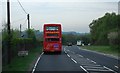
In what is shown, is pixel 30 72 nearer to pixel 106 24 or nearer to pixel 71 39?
pixel 106 24

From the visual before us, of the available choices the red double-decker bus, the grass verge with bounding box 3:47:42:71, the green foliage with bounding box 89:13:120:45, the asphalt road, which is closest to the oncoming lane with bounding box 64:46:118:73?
the asphalt road

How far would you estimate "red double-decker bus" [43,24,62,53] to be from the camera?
51281 millimetres

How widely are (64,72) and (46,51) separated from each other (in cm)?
3210

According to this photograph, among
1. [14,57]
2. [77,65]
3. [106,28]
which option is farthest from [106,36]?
[77,65]

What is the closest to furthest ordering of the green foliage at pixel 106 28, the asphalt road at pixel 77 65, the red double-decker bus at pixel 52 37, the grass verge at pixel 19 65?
the asphalt road at pixel 77 65 → the grass verge at pixel 19 65 → the red double-decker bus at pixel 52 37 → the green foliage at pixel 106 28

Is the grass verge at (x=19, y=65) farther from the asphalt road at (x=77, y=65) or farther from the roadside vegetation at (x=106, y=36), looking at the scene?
the roadside vegetation at (x=106, y=36)

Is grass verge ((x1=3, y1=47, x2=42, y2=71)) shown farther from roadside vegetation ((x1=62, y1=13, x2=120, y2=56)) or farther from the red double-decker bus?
roadside vegetation ((x1=62, y1=13, x2=120, y2=56))

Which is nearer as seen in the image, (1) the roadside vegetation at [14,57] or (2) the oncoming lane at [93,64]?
(2) the oncoming lane at [93,64]

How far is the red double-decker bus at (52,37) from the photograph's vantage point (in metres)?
51.3

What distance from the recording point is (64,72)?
22.8 metres

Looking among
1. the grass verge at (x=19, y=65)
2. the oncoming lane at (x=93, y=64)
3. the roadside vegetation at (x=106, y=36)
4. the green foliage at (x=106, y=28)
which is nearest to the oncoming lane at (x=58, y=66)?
the oncoming lane at (x=93, y=64)

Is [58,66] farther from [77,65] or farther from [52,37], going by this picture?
[52,37]

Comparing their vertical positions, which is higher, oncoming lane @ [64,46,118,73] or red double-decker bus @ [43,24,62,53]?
red double-decker bus @ [43,24,62,53]

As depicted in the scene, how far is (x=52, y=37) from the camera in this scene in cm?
5203
